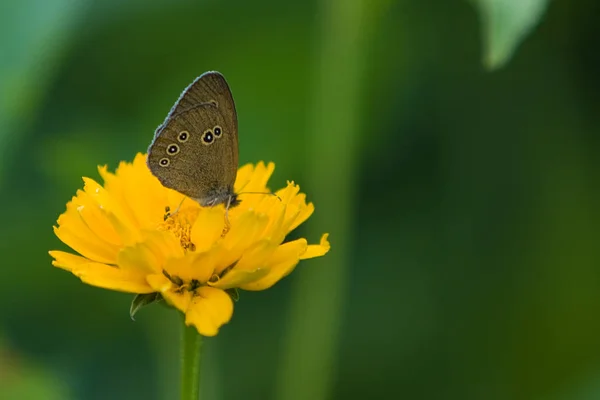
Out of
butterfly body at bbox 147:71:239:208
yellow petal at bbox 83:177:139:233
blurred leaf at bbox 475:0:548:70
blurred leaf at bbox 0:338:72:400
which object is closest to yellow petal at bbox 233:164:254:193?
butterfly body at bbox 147:71:239:208

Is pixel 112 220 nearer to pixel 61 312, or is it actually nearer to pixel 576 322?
pixel 61 312

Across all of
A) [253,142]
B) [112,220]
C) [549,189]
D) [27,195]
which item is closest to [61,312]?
[27,195]

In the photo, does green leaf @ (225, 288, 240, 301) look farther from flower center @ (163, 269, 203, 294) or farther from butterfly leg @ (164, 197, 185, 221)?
butterfly leg @ (164, 197, 185, 221)

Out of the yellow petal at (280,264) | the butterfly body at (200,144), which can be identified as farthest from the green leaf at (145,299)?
the butterfly body at (200,144)

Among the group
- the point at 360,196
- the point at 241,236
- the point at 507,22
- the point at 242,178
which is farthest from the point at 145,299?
the point at 360,196

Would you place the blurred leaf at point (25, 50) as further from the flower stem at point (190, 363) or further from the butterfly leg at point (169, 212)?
the flower stem at point (190, 363)

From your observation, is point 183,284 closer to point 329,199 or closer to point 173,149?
point 173,149

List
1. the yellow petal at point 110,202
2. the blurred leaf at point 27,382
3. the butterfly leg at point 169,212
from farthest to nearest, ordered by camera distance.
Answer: the blurred leaf at point 27,382, the butterfly leg at point 169,212, the yellow petal at point 110,202
